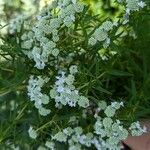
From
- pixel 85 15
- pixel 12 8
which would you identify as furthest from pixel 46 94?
pixel 12 8

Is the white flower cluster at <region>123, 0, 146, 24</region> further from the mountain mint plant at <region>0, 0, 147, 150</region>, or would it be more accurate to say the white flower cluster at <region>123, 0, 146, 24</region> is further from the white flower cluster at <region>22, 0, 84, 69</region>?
the white flower cluster at <region>22, 0, 84, 69</region>

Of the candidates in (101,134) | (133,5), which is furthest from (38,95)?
(133,5)

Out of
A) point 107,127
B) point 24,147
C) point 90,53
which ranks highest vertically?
point 90,53

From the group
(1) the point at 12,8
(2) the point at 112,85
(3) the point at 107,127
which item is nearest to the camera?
(3) the point at 107,127

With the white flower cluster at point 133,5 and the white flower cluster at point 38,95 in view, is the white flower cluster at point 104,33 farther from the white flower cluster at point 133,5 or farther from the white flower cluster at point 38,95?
the white flower cluster at point 38,95

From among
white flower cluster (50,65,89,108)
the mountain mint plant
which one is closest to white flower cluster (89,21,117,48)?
the mountain mint plant

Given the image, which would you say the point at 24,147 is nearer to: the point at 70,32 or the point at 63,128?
the point at 63,128

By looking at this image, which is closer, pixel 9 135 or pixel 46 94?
pixel 46 94
